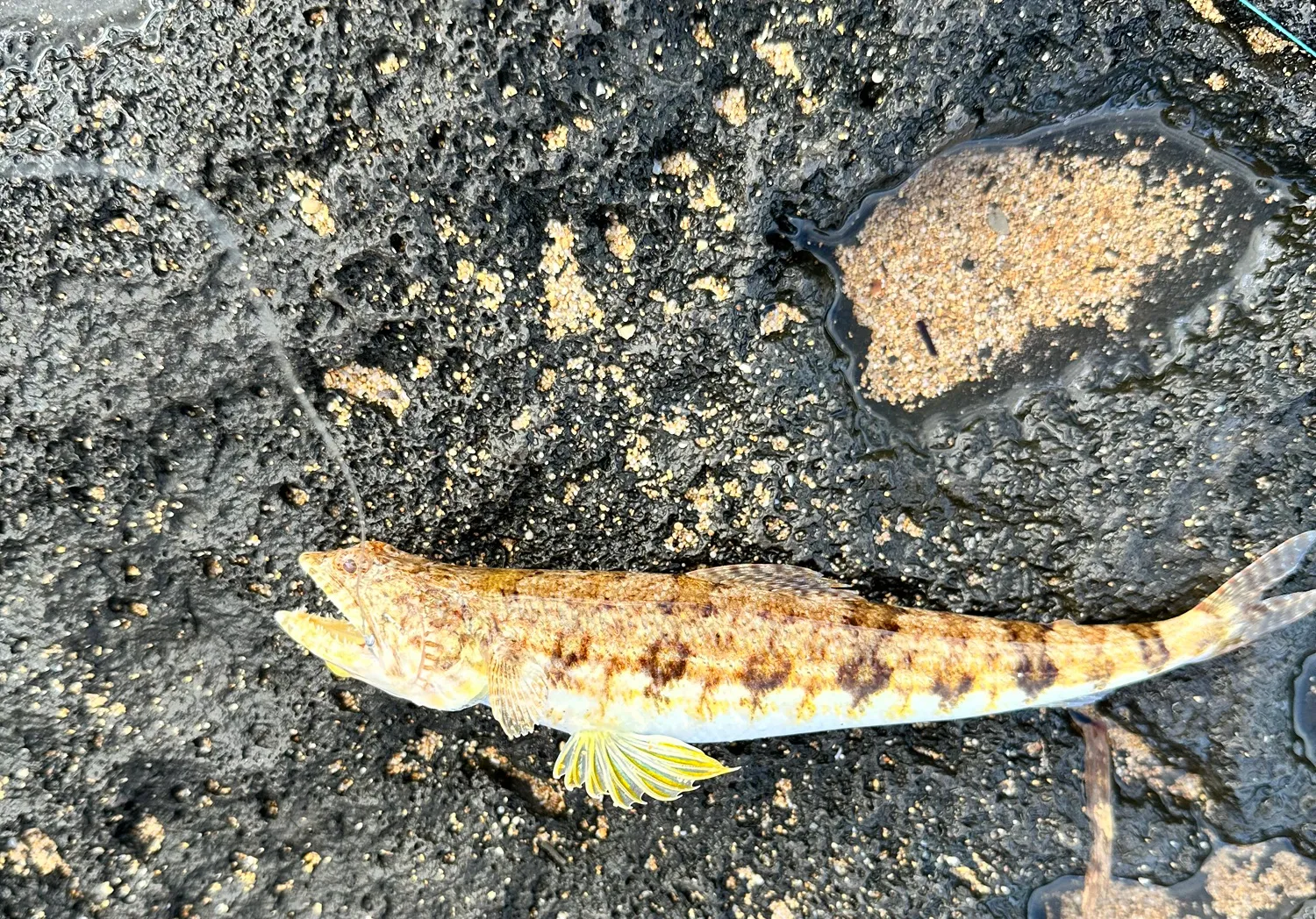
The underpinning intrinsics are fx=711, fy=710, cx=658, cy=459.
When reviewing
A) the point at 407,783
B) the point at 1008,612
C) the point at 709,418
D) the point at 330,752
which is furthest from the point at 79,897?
the point at 1008,612

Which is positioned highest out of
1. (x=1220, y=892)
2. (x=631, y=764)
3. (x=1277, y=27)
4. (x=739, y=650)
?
(x=1277, y=27)

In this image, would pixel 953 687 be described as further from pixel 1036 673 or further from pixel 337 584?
pixel 337 584

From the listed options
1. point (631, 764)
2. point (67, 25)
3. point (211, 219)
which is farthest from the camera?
point (631, 764)

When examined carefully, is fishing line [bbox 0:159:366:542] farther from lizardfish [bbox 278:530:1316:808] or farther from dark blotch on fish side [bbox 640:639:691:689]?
dark blotch on fish side [bbox 640:639:691:689]

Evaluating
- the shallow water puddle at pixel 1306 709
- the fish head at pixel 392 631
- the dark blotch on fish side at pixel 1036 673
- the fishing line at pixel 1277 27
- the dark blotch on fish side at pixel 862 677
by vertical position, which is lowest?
the fish head at pixel 392 631

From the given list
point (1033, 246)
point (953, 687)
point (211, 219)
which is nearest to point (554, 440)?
point (211, 219)

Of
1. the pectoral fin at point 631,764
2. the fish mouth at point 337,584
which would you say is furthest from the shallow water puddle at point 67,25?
the pectoral fin at point 631,764

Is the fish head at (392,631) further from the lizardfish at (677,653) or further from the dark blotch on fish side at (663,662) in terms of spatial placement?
the dark blotch on fish side at (663,662)

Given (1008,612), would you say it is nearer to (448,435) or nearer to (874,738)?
(874,738)
